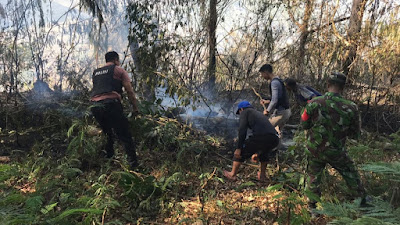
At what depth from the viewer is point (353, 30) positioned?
5832 mm

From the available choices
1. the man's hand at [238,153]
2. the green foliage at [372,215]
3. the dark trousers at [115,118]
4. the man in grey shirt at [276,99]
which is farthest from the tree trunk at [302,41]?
the green foliage at [372,215]

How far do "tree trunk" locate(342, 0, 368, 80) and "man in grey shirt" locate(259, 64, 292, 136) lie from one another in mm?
2672

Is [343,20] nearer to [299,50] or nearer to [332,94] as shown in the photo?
[299,50]

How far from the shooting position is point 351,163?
97.2 inches

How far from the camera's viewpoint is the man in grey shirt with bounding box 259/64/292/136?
13.3ft

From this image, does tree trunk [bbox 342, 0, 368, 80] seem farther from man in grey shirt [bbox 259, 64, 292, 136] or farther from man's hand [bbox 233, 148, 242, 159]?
man's hand [bbox 233, 148, 242, 159]

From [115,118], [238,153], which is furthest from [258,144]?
[115,118]

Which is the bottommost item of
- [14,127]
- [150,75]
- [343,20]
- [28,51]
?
[14,127]

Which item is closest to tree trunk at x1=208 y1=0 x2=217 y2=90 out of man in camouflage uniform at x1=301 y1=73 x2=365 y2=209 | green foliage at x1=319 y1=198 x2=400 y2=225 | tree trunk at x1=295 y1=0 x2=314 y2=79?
tree trunk at x1=295 y1=0 x2=314 y2=79

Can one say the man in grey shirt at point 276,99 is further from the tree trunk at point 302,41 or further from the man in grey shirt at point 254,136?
the tree trunk at point 302,41

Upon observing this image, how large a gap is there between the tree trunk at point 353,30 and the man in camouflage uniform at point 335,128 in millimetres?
3989

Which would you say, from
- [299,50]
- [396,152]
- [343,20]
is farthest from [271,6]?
[396,152]

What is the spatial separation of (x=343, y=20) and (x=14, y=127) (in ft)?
24.5

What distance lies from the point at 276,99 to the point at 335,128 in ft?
5.47
